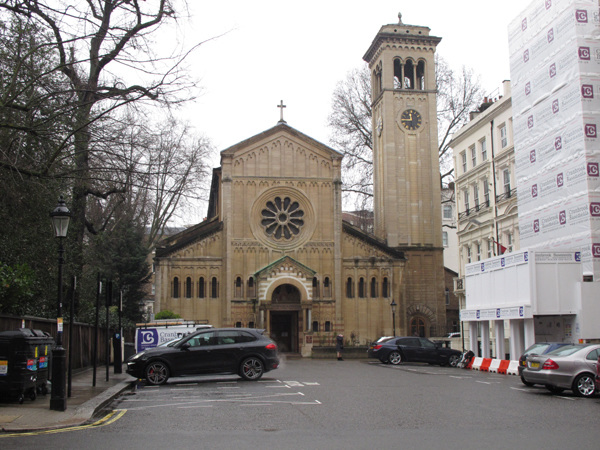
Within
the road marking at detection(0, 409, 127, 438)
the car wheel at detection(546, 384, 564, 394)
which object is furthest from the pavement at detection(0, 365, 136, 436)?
the car wheel at detection(546, 384, 564, 394)

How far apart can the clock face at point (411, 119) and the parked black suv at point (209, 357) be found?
108 ft

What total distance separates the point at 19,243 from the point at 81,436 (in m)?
8.90

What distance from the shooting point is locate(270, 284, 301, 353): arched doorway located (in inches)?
1799

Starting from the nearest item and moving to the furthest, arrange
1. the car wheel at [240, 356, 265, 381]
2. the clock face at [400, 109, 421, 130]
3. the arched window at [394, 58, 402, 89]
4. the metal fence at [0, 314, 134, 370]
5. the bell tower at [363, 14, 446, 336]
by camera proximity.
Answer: the metal fence at [0, 314, 134, 370], the car wheel at [240, 356, 265, 381], the bell tower at [363, 14, 446, 336], the clock face at [400, 109, 421, 130], the arched window at [394, 58, 402, 89]

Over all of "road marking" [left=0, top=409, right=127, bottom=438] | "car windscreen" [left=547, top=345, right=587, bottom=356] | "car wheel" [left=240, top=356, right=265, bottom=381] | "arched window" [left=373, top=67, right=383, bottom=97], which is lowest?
"road marking" [left=0, top=409, right=127, bottom=438]

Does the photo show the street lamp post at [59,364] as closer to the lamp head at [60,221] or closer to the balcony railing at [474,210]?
the lamp head at [60,221]

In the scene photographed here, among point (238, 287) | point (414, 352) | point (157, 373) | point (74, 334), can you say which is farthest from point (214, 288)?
point (157, 373)

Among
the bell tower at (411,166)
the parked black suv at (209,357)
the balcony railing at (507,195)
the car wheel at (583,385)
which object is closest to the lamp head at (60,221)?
the parked black suv at (209,357)

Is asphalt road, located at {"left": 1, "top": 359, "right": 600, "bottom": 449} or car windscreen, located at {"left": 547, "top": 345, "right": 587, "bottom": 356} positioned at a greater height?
car windscreen, located at {"left": 547, "top": 345, "right": 587, "bottom": 356}

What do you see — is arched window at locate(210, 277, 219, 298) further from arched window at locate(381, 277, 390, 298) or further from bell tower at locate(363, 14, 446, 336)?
bell tower at locate(363, 14, 446, 336)

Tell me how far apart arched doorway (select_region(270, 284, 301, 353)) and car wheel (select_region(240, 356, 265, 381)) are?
82.3 feet

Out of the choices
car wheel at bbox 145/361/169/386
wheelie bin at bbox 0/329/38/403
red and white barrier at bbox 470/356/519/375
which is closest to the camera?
wheelie bin at bbox 0/329/38/403

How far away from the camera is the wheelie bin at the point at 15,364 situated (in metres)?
13.4

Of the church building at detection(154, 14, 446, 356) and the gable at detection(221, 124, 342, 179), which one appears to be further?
the gable at detection(221, 124, 342, 179)
